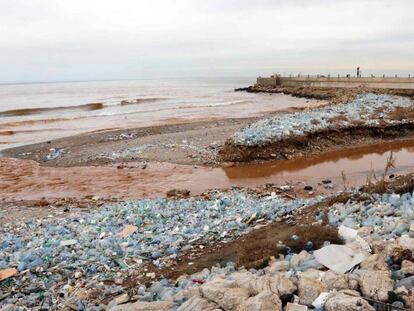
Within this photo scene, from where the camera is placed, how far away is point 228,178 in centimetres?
1138

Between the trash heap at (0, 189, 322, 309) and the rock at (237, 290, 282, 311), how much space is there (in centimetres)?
206

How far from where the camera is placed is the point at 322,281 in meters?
3.57

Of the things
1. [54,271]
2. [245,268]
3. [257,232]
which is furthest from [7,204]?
[245,268]

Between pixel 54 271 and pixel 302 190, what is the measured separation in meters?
6.25

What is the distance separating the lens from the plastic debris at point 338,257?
12.6 ft

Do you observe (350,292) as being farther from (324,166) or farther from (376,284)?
(324,166)

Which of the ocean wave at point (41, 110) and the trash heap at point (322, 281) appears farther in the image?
the ocean wave at point (41, 110)

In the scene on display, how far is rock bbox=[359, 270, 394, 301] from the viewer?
3213 millimetres

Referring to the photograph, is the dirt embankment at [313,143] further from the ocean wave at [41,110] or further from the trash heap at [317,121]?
the ocean wave at [41,110]

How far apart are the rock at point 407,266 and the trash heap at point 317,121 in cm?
944

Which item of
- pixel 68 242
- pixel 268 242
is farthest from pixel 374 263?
pixel 68 242

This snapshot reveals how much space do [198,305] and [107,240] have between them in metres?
3.09

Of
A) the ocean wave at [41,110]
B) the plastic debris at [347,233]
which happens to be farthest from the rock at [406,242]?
the ocean wave at [41,110]

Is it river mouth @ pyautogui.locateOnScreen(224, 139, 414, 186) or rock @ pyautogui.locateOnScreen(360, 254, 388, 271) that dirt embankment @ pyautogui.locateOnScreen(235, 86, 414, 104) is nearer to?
river mouth @ pyautogui.locateOnScreen(224, 139, 414, 186)
